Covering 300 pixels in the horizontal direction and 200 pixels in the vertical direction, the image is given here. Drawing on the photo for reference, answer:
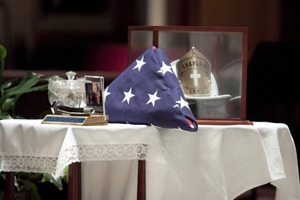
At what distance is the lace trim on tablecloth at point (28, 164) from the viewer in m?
2.30

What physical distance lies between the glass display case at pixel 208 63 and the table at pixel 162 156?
13 cm

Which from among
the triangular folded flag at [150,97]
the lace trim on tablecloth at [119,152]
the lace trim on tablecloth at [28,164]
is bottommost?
the lace trim on tablecloth at [28,164]

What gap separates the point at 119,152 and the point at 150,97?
22 cm

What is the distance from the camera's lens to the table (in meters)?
2.28

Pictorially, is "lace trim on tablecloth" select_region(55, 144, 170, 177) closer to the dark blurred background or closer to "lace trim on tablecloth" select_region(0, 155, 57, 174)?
"lace trim on tablecloth" select_region(0, 155, 57, 174)

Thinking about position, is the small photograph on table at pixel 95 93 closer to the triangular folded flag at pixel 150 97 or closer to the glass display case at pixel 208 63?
the triangular folded flag at pixel 150 97

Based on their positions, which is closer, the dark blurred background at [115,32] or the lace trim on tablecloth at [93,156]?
the lace trim on tablecloth at [93,156]

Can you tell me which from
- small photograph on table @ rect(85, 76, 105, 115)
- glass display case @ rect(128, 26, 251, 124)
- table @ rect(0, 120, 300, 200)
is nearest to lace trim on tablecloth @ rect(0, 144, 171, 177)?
table @ rect(0, 120, 300, 200)

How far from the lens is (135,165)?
2561 millimetres

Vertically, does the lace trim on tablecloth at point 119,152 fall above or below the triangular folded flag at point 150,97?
below

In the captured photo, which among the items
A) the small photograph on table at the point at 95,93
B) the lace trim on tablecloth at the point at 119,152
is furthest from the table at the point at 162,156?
the small photograph on table at the point at 95,93

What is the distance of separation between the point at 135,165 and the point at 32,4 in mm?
1415

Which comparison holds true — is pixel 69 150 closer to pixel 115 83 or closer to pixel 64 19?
pixel 115 83

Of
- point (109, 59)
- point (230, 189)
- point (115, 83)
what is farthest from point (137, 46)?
point (109, 59)
